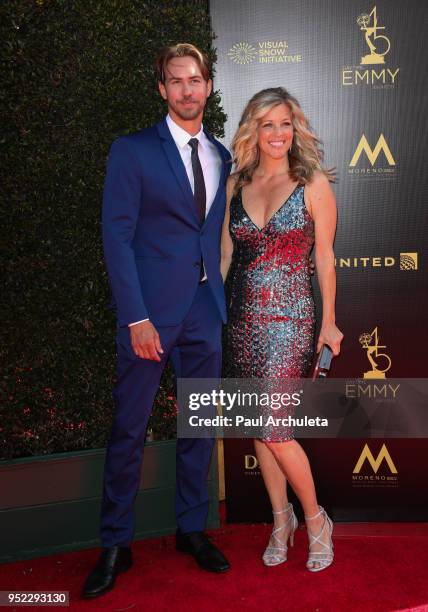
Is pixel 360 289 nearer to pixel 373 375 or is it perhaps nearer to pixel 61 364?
pixel 373 375

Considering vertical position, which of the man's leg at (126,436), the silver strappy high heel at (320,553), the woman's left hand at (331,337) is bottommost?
the silver strappy high heel at (320,553)

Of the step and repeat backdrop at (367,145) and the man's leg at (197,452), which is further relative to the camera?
the step and repeat backdrop at (367,145)

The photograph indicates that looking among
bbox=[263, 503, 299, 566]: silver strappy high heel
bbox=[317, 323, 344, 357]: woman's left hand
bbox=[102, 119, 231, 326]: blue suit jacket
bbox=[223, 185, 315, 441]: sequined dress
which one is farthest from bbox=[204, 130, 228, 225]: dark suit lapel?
bbox=[263, 503, 299, 566]: silver strappy high heel

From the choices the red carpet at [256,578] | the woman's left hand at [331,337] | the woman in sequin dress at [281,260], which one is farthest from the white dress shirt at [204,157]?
the red carpet at [256,578]

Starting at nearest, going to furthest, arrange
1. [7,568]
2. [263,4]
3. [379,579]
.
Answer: [379,579] → [7,568] → [263,4]

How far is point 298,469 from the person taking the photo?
2850 mm

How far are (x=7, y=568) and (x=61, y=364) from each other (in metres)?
0.91

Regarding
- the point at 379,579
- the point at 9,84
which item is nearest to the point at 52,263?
the point at 9,84

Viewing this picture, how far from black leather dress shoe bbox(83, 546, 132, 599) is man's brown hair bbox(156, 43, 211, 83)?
1.94 m

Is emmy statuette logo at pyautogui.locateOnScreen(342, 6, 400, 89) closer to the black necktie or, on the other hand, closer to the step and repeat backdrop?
the step and repeat backdrop

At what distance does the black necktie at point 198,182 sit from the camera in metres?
2.79

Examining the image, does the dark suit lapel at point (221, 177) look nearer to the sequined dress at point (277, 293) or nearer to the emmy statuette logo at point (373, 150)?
the sequined dress at point (277, 293)

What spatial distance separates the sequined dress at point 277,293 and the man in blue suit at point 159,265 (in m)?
0.12

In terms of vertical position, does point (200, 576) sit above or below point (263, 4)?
below
